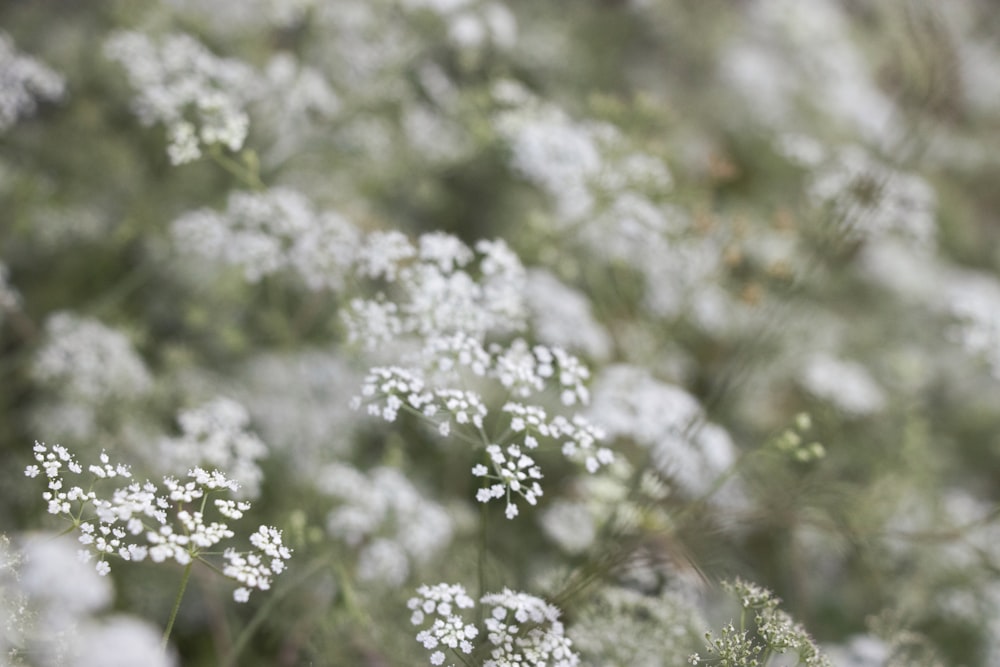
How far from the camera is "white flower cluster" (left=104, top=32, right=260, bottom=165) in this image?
245 cm

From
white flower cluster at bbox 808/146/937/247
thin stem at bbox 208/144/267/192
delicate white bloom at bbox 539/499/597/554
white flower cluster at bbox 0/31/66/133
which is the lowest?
delicate white bloom at bbox 539/499/597/554

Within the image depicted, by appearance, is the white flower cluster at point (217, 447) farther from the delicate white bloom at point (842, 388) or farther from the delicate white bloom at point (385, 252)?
the delicate white bloom at point (842, 388)

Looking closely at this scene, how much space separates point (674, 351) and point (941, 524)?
1.44 meters

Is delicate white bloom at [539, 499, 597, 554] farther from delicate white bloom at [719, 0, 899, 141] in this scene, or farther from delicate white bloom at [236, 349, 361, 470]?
delicate white bloom at [719, 0, 899, 141]

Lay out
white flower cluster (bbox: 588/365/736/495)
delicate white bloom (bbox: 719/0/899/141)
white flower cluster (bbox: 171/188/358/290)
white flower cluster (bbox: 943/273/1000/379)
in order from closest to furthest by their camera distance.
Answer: white flower cluster (bbox: 171/188/358/290) < white flower cluster (bbox: 588/365/736/495) < white flower cluster (bbox: 943/273/1000/379) < delicate white bloom (bbox: 719/0/899/141)

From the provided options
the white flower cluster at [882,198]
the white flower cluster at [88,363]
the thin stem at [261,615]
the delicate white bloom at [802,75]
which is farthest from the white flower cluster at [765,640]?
the delicate white bloom at [802,75]

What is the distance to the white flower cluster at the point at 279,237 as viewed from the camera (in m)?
2.74

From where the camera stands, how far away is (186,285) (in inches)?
149

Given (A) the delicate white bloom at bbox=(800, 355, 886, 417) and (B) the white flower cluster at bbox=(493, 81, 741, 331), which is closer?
(B) the white flower cluster at bbox=(493, 81, 741, 331)

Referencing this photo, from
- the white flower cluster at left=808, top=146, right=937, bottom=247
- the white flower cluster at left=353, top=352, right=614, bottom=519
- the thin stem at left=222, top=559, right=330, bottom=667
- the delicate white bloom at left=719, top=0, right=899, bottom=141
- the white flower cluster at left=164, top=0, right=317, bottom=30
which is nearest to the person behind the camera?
the white flower cluster at left=353, top=352, right=614, bottom=519

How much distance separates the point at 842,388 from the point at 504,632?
2.78m

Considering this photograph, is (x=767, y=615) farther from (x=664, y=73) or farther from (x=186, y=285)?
(x=664, y=73)

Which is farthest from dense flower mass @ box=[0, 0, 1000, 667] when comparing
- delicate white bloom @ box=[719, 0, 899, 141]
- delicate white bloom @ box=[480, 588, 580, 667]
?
delicate white bloom @ box=[719, 0, 899, 141]

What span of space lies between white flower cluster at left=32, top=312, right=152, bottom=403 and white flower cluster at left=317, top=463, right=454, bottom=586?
808mm
